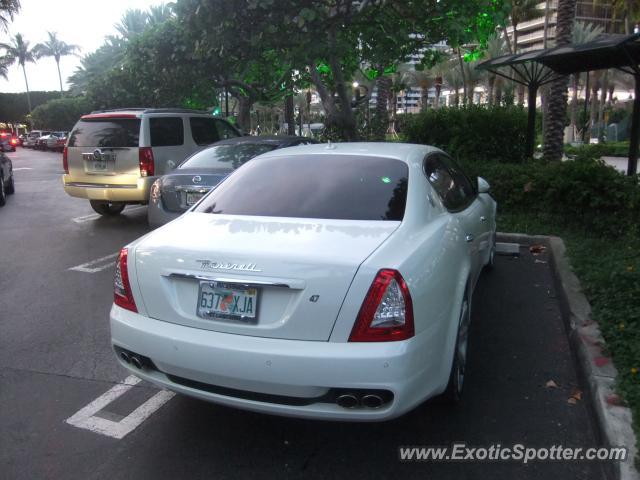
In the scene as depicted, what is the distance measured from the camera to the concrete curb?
2.70 meters

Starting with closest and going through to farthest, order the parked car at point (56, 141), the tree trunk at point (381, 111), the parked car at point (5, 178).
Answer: the parked car at point (5, 178) < the tree trunk at point (381, 111) < the parked car at point (56, 141)

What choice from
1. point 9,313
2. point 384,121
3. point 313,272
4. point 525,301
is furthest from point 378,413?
point 384,121

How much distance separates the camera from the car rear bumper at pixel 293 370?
8.18ft

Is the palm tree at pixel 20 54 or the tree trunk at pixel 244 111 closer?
the tree trunk at pixel 244 111

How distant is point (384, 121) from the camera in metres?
13.2

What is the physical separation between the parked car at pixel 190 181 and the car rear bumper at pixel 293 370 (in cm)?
404

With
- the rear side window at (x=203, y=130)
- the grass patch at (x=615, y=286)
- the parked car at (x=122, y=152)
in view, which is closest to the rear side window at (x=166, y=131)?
the parked car at (x=122, y=152)

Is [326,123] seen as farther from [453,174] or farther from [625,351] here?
[625,351]

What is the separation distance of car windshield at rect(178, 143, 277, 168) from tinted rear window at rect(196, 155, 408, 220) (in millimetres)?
3190

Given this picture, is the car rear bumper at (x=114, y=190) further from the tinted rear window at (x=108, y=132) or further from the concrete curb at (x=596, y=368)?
the concrete curb at (x=596, y=368)

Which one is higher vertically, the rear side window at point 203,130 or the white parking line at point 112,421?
the rear side window at point 203,130

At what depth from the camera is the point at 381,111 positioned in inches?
571

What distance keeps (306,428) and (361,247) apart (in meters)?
1.16

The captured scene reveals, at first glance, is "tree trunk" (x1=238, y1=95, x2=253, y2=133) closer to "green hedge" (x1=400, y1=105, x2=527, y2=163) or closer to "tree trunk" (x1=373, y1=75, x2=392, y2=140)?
"tree trunk" (x1=373, y1=75, x2=392, y2=140)
